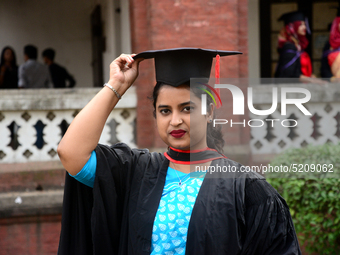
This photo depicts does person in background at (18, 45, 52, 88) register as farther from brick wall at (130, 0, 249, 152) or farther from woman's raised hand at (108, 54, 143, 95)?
woman's raised hand at (108, 54, 143, 95)

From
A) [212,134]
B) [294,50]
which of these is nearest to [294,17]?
[294,50]

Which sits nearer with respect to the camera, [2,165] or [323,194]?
[323,194]

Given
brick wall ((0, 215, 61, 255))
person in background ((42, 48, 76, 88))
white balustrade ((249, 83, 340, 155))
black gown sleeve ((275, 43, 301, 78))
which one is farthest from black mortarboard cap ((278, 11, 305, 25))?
brick wall ((0, 215, 61, 255))

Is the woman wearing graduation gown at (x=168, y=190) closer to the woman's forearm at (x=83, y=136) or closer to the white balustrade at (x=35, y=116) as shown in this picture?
the woman's forearm at (x=83, y=136)

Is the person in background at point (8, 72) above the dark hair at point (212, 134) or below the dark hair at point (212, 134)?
A: above

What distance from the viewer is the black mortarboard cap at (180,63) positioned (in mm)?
2104

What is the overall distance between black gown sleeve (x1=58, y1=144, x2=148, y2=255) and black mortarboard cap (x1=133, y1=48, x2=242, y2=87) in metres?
0.48

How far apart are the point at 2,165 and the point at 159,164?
3.60m

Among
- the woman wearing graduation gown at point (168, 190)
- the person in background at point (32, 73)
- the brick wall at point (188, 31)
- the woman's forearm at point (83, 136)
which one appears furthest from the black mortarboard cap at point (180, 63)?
the person in background at point (32, 73)

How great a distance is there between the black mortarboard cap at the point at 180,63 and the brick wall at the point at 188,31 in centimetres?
293

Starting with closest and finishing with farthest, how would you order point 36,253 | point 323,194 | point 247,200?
point 247,200
point 323,194
point 36,253

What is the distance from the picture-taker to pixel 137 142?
5465 mm

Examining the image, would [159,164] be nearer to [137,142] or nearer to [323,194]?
[323,194]

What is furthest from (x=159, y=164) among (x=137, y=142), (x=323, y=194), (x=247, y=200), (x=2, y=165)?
(x=2, y=165)
